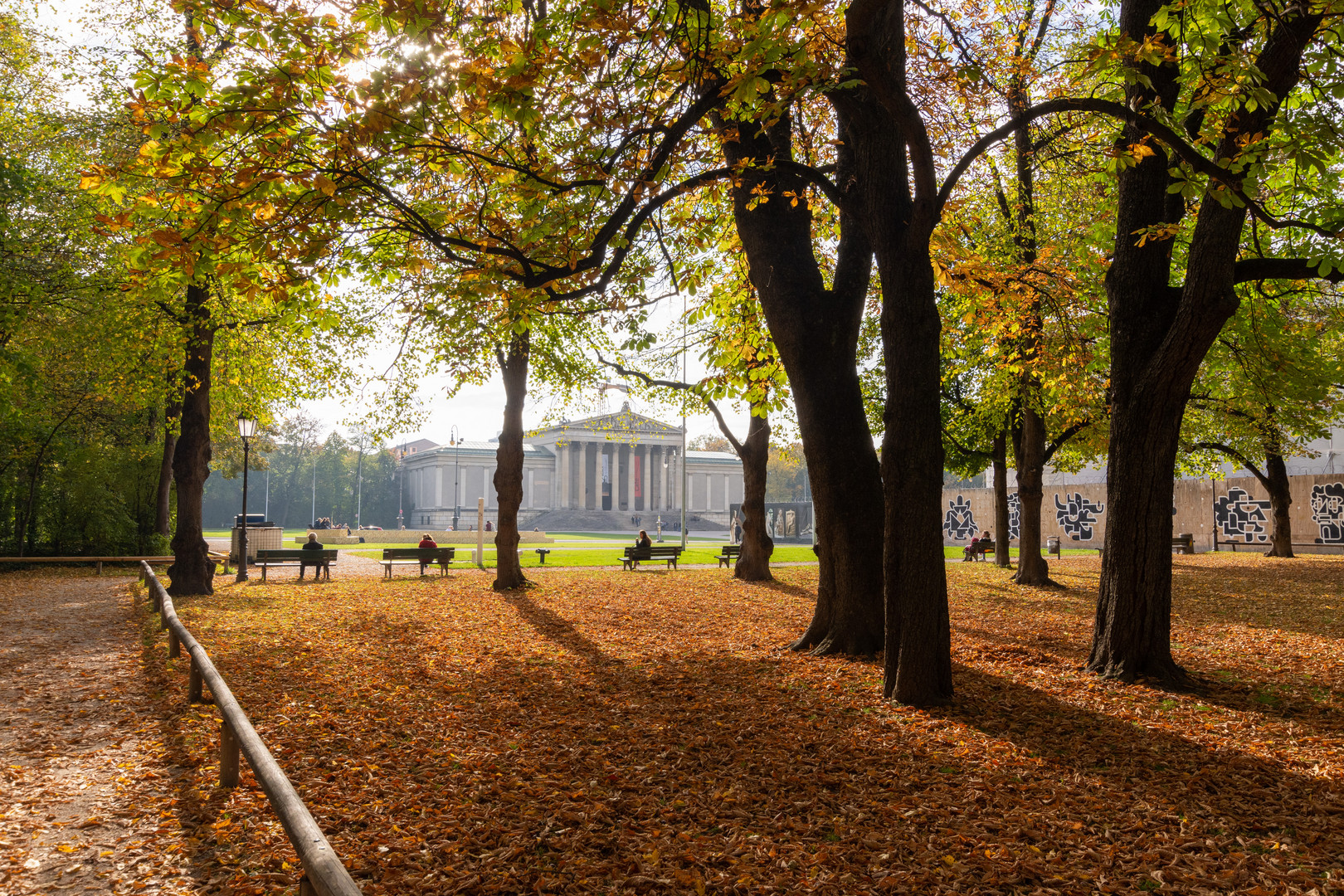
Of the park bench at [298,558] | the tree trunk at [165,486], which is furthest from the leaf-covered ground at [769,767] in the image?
the tree trunk at [165,486]

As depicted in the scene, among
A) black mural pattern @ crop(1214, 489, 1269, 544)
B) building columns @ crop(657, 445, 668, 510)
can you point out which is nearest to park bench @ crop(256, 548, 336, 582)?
black mural pattern @ crop(1214, 489, 1269, 544)

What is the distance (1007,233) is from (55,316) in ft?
72.3

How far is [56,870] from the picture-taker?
4223mm

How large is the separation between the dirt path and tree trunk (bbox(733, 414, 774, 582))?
41.3ft

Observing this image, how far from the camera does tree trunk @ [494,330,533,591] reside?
1802 centimetres

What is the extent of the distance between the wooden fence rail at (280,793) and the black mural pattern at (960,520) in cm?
4010

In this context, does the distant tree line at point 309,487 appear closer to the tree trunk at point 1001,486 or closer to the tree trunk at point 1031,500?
the tree trunk at point 1001,486

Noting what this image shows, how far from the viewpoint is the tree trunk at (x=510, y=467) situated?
18016mm

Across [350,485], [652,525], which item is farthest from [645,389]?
[350,485]

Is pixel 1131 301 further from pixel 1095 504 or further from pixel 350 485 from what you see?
pixel 350 485

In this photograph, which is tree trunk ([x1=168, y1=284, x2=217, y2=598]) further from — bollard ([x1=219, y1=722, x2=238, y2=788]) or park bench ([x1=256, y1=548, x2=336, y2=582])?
→ bollard ([x1=219, y1=722, x2=238, y2=788])

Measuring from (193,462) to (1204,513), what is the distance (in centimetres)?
3611

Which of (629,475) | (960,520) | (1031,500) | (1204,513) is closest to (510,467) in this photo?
(1031,500)

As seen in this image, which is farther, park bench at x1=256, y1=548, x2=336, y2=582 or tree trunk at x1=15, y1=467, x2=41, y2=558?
tree trunk at x1=15, y1=467, x2=41, y2=558
